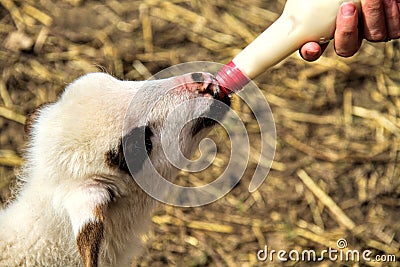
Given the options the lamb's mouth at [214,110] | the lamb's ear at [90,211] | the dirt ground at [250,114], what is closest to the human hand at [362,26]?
the lamb's mouth at [214,110]

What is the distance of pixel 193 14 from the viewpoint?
5.27 metres

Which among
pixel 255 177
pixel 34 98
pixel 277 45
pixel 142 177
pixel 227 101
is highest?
pixel 277 45

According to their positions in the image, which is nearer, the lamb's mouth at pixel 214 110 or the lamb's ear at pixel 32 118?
the lamb's mouth at pixel 214 110

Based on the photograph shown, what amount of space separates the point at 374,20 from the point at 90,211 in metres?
1.28

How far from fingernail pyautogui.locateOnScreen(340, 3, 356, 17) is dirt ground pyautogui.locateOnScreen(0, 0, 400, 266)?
183cm

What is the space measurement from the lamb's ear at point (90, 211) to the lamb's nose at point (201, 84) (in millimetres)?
475

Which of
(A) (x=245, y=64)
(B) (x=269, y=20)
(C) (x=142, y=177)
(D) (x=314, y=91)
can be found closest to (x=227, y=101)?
(A) (x=245, y=64)

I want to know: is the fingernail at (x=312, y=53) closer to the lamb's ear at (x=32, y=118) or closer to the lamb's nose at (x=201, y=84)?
the lamb's nose at (x=201, y=84)

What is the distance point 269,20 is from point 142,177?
99.3 inches

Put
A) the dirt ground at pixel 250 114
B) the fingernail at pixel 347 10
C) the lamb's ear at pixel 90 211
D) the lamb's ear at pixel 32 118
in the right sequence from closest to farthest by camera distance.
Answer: the lamb's ear at pixel 90 211 < the fingernail at pixel 347 10 < the lamb's ear at pixel 32 118 < the dirt ground at pixel 250 114

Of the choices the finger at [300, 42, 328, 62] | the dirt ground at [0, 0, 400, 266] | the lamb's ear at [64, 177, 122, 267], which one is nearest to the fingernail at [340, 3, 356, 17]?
the finger at [300, 42, 328, 62]

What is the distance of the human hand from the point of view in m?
2.76

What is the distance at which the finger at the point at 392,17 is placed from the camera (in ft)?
9.59

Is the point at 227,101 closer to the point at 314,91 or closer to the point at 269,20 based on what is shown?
the point at 314,91
